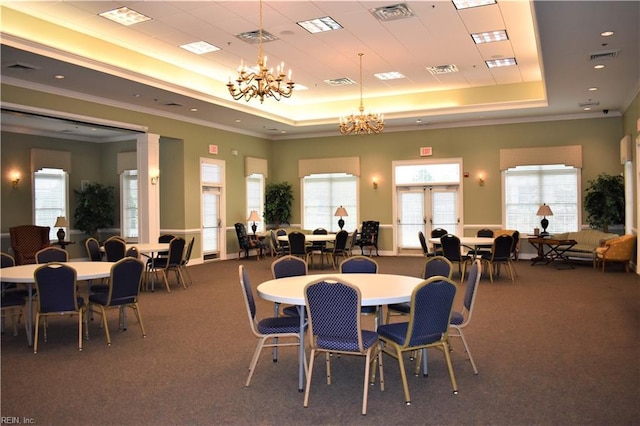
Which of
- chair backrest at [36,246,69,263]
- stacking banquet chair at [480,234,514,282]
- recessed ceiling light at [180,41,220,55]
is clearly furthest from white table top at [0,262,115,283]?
stacking banquet chair at [480,234,514,282]

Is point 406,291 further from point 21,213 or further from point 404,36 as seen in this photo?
point 21,213

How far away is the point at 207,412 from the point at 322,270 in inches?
308

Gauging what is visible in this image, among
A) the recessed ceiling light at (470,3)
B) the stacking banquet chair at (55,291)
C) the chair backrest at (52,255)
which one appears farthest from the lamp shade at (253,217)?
the stacking banquet chair at (55,291)

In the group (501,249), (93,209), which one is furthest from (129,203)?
(501,249)

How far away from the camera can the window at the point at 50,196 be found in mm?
13453

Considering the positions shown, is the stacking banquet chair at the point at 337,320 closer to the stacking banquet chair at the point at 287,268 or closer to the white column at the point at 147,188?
the stacking banquet chair at the point at 287,268

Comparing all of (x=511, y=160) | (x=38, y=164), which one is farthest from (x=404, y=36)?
(x=38, y=164)

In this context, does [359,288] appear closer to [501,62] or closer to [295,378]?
[295,378]

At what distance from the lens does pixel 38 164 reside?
517 inches

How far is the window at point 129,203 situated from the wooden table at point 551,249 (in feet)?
33.2

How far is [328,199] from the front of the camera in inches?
610

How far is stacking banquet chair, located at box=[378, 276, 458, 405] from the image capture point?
3682mm

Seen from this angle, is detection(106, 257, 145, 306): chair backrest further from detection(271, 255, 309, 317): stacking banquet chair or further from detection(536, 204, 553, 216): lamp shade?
detection(536, 204, 553, 216): lamp shade

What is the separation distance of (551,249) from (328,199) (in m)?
6.21
